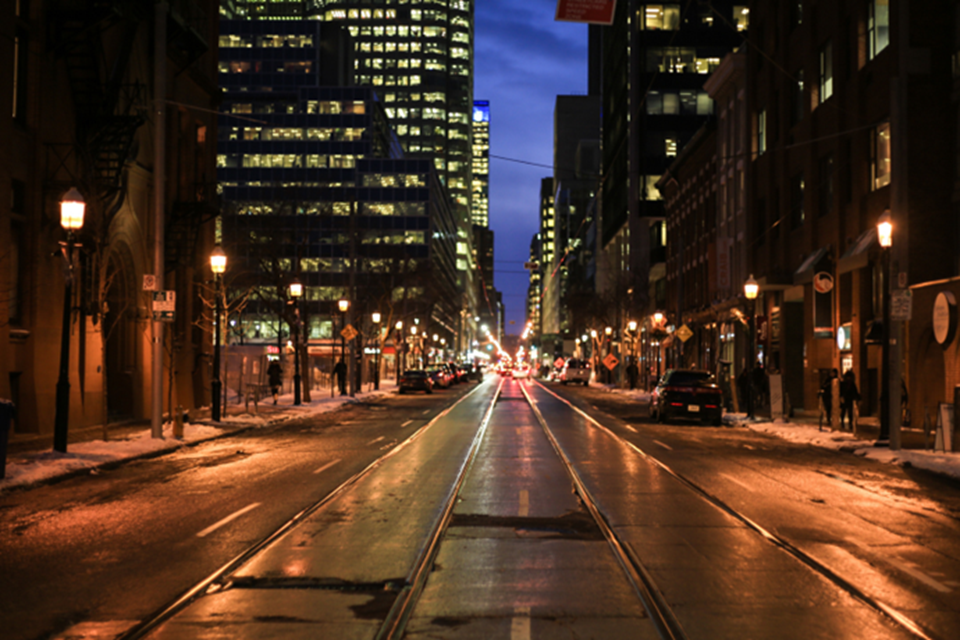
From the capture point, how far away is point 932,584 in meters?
8.19

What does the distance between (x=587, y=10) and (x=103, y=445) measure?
13.8m

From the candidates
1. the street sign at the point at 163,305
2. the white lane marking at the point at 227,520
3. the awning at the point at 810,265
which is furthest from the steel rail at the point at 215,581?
the awning at the point at 810,265

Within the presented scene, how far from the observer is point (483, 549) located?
31.1 ft

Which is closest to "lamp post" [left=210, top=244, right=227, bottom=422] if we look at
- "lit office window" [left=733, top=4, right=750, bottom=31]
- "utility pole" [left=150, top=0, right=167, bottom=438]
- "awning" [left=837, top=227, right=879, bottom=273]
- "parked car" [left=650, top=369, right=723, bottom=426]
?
"utility pole" [left=150, top=0, right=167, bottom=438]

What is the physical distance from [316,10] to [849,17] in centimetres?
15536

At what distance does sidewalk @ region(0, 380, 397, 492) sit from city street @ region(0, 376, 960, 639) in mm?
450

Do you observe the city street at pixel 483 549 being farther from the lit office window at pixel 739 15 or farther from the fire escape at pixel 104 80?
the lit office window at pixel 739 15

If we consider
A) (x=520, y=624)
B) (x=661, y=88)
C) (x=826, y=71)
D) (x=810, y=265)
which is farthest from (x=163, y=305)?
(x=661, y=88)

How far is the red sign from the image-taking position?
20.1 meters

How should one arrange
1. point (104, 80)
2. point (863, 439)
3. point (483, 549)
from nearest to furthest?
point (483, 549) < point (863, 439) < point (104, 80)

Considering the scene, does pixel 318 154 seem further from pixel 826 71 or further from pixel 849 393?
pixel 849 393

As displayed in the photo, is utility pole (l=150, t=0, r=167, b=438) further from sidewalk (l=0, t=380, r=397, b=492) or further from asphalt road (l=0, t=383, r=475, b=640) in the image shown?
asphalt road (l=0, t=383, r=475, b=640)

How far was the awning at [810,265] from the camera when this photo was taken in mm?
34531

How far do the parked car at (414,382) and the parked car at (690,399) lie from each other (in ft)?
89.9
